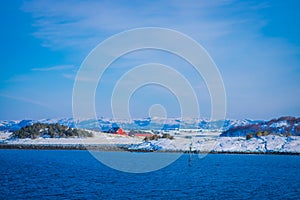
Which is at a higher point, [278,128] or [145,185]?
[278,128]

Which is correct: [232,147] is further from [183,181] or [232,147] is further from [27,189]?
[27,189]

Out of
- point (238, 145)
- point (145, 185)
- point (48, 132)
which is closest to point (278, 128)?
point (238, 145)

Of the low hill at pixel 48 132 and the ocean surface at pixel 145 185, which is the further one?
the low hill at pixel 48 132

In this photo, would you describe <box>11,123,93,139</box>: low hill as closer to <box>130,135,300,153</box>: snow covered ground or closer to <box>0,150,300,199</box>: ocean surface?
<box>130,135,300,153</box>: snow covered ground

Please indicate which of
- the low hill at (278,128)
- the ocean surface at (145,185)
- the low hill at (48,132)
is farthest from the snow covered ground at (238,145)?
the ocean surface at (145,185)

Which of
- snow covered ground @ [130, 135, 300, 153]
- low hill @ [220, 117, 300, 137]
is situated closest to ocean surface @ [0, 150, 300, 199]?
snow covered ground @ [130, 135, 300, 153]

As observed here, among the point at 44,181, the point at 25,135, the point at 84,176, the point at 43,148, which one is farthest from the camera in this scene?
the point at 25,135

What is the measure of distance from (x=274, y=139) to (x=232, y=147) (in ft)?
37.5

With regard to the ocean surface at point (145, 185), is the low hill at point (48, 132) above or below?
above

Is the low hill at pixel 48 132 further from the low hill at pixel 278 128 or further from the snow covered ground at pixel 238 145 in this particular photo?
the low hill at pixel 278 128

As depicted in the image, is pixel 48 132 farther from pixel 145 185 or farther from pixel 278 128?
pixel 145 185

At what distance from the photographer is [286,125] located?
144 meters

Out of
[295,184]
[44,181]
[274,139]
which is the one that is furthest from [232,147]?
[44,181]

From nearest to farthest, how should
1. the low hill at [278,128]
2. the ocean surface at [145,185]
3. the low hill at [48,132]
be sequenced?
the ocean surface at [145,185] → the low hill at [278,128] → the low hill at [48,132]
